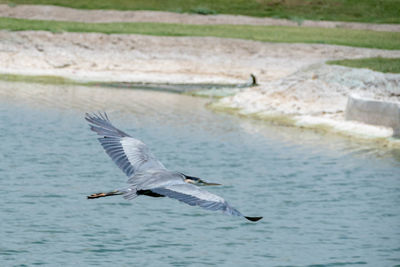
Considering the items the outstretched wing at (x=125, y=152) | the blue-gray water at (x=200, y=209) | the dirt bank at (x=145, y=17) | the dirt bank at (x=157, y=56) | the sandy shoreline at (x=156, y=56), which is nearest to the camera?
the outstretched wing at (x=125, y=152)

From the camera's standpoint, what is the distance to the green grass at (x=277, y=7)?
53781 mm

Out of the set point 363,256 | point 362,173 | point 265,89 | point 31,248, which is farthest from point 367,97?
point 31,248

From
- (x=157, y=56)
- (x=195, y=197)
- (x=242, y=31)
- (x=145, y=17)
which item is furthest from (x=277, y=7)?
(x=195, y=197)

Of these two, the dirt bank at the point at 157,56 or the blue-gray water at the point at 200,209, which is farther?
the dirt bank at the point at 157,56

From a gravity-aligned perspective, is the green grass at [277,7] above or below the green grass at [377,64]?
above

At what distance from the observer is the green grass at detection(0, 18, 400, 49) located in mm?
41875

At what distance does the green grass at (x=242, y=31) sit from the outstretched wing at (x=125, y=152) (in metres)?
30.8

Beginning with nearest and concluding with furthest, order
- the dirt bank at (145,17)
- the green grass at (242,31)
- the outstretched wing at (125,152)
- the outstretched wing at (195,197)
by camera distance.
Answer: the outstretched wing at (195,197) → the outstretched wing at (125,152) → the green grass at (242,31) → the dirt bank at (145,17)

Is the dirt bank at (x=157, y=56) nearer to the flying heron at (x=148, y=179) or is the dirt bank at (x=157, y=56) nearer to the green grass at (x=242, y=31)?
the green grass at (x=242, y=31)

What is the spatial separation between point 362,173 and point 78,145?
269 inches

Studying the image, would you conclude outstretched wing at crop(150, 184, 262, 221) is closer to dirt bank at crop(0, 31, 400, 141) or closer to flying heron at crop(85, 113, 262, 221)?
flying heron at crop(85, 113, 262, 221)

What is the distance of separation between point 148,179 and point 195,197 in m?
0.85

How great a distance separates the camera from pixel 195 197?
364 inches

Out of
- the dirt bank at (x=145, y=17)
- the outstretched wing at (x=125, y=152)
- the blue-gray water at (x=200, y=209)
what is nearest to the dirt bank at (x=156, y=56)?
the dirt bank at (x=145, y=17)
